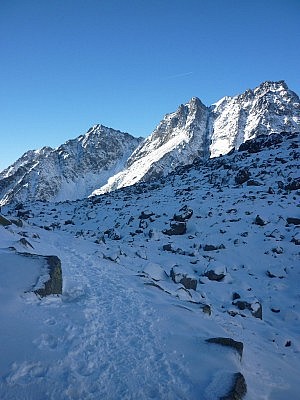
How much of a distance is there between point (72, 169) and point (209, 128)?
73.9m

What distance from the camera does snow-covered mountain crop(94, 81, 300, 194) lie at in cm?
12975

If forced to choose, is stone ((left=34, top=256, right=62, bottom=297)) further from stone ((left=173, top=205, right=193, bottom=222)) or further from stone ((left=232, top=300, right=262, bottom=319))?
stone ((left=173, top=205, right=193, bottom=222))

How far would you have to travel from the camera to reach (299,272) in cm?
1451

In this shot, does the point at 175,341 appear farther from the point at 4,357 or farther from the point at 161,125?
the point at 161,125

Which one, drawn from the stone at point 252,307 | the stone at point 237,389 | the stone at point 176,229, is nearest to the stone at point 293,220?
the stone at point 176,229

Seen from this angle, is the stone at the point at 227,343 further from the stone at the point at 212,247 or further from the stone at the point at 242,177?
the stone at the point at 242,177

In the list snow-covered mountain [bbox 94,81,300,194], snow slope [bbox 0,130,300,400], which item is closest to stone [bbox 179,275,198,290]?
snow slope [bbox 0,130,300,400]

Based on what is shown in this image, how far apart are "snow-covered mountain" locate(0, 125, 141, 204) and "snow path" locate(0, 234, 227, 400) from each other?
131 meters

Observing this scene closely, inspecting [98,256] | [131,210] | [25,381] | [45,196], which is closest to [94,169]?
[45,196]

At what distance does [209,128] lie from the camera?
156 metres

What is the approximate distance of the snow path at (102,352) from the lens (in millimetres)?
4762

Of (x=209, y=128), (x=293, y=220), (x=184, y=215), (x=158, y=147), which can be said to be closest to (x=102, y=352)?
(x=293, y=220)

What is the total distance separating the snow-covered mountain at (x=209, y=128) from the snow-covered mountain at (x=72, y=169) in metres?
15.5

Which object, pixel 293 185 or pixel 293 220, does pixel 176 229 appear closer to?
pixel 293 220
